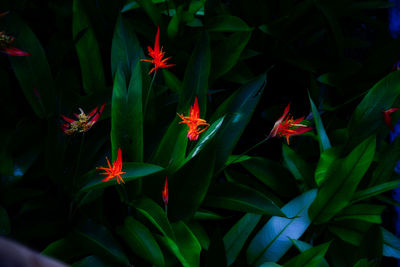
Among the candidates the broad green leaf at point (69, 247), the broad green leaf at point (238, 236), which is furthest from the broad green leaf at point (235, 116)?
the broad green leaf at point (69, 247)

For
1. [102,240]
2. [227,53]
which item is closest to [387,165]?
[227,53]

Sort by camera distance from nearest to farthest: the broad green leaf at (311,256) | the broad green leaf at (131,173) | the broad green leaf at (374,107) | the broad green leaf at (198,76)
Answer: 1. the broad green leaf at (131,173)
2. the broad green leaf at (311,256)
3. the broad green leaf at (198,76)
4. the broad green leaf at (374,107)

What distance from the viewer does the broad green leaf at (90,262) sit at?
85 centimetres

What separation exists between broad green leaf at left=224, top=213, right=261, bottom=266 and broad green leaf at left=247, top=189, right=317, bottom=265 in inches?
1.5

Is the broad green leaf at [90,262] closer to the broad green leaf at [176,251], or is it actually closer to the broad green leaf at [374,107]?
the broad green leaf at [176,251]

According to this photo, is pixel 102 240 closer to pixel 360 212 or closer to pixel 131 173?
pixel 131 173

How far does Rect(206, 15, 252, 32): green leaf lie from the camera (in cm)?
114

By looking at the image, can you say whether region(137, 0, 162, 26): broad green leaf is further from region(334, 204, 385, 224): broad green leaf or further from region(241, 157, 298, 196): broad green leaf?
region(334, 204, 385, 224): broad green leaf

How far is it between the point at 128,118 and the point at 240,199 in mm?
322

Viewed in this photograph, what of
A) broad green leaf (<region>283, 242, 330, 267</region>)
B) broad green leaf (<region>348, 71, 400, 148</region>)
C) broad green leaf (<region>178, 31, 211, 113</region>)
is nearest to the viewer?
broad green leaf (<region>283, 242, 330, 267</region>)

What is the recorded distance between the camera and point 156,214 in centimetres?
80

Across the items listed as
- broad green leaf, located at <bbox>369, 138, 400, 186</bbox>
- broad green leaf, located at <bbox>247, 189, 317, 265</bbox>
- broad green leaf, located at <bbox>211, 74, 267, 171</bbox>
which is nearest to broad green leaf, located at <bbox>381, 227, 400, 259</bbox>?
broad green leaf, located at <bbox>369, 138, 400, 186</bbox>

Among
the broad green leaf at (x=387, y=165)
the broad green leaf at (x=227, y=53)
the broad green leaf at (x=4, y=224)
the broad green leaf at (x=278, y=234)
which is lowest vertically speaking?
the broad green leaf at (x=278, y=234)

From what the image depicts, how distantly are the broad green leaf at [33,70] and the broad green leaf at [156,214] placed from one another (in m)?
0.34
